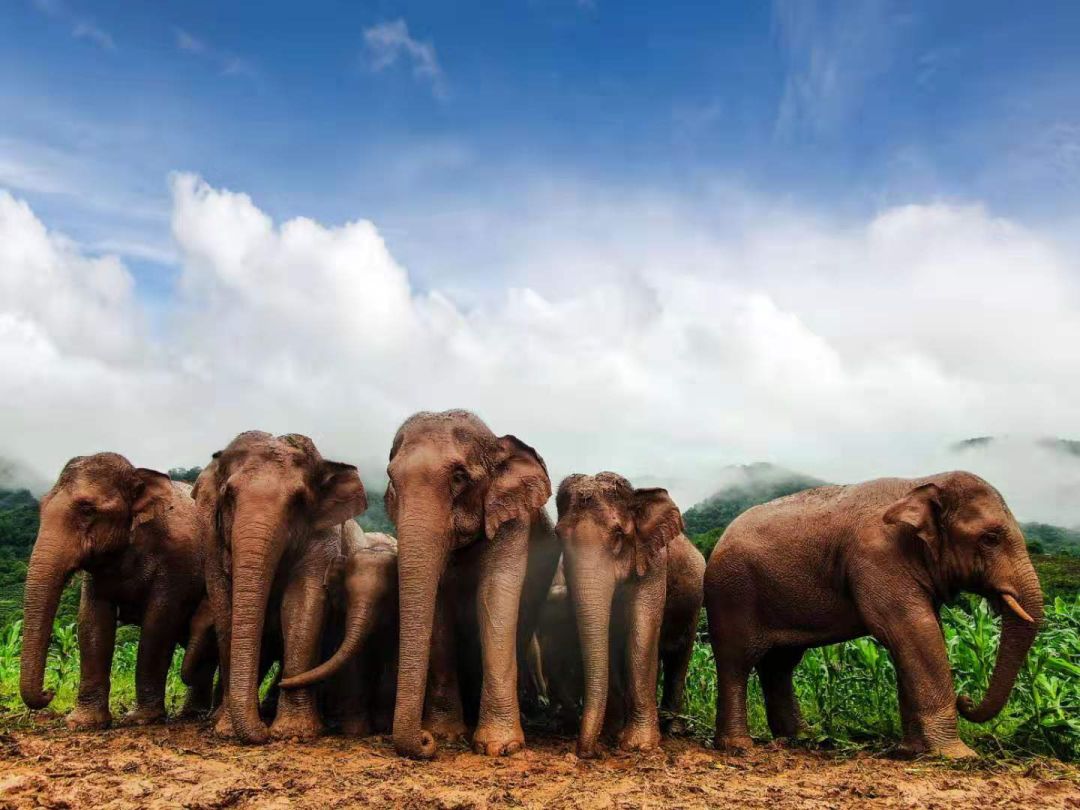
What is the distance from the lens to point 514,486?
7.23 m

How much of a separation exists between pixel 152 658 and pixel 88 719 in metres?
0.72

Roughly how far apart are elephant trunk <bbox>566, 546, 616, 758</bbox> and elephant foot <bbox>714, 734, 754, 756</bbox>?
1.40 meters

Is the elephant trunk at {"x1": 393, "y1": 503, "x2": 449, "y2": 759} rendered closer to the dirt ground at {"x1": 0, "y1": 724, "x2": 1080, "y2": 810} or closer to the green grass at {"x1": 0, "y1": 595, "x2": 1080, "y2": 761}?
the dirt ground at {"x1": 0, "y1": 724, "x2": 1080, "y2": 810}

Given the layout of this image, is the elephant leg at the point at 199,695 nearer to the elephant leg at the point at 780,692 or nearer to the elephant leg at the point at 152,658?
the elephant leg at the point at 152,658

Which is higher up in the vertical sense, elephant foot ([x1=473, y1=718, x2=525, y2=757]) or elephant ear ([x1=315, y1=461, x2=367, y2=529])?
elephant ear ([x1=315, y1=461, x2=367, y2=529])

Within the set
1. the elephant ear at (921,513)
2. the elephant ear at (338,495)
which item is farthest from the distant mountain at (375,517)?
the elephant ear at (921,513)

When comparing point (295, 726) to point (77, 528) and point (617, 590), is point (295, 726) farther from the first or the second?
point (617, 590)

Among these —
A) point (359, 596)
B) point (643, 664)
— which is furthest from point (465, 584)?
point (643, 664)

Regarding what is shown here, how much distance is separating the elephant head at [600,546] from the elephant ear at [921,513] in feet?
→ 5.94

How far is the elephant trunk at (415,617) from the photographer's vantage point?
6.14m

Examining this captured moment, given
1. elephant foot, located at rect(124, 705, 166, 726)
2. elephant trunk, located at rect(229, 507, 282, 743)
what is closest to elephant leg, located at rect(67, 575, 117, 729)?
elephant foot, located at rect(124, 705, 166, 726)

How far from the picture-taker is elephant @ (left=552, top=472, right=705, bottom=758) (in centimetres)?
695

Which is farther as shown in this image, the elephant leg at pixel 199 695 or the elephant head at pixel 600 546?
the elephant leg at pixel 199 695

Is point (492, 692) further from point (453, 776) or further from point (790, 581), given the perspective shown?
point (790, 581)
